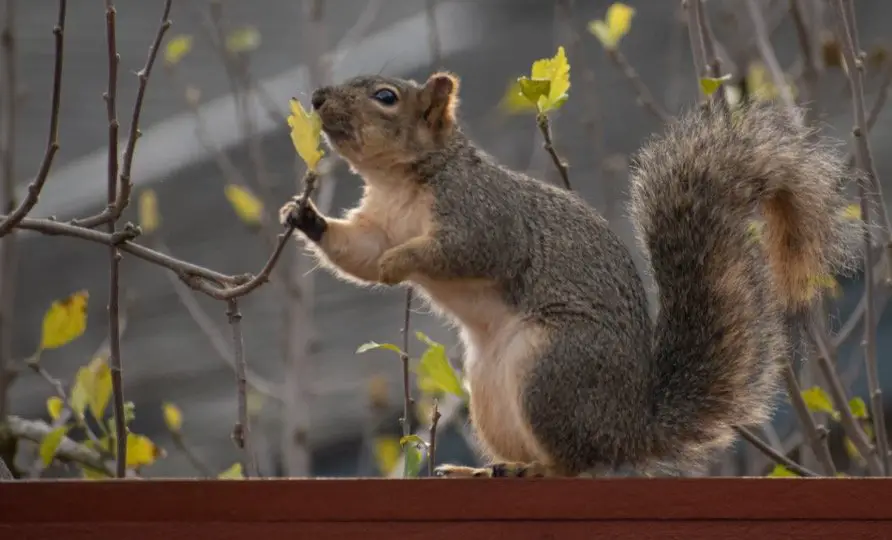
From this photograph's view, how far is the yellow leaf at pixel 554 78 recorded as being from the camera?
Result: 1616mm

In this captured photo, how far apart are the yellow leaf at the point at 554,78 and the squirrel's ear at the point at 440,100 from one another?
0.14 meters

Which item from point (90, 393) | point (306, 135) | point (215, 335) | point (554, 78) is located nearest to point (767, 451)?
point (554, 78)

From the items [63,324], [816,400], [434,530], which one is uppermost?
[63,324]

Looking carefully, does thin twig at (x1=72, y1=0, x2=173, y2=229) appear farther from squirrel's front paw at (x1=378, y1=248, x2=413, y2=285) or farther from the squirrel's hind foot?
the squirrel's hind foot

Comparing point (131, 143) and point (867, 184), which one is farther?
point (867, 184)

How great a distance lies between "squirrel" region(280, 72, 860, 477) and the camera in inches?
61.1

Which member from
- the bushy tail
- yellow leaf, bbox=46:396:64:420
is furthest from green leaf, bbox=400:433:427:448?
yellow leaf, bbox=46:396:64:420

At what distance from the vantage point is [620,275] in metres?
1.66

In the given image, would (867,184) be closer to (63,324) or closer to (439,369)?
(439,369)

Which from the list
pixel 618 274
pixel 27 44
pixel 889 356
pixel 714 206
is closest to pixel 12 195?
pixel 618 274

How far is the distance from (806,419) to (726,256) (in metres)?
0.30

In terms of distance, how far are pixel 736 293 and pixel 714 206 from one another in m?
0.11

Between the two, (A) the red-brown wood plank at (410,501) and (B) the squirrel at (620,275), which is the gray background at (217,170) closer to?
(B) the squirrel at (620,275)

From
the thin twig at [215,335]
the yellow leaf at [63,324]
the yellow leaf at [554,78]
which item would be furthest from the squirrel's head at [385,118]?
the thin twig at [215,335]
